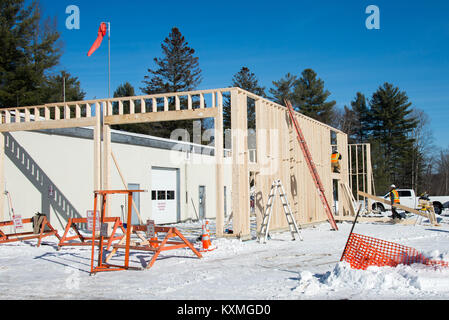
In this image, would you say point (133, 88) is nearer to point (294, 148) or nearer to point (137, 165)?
point (137, 165)

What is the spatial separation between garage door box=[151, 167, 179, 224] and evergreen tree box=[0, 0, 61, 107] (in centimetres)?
1252

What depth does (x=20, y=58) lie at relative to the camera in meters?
30.1

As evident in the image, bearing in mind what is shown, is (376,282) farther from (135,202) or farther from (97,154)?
(135,202)

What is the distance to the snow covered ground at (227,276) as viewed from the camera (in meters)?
6.64

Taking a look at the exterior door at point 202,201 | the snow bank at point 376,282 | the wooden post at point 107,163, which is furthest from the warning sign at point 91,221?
the exterior door at point 202,201

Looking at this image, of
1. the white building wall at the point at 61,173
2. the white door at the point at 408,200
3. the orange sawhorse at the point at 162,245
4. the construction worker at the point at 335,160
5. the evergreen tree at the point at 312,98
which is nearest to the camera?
the orange sawhorse at the point at 162,245

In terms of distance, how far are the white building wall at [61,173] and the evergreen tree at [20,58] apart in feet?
41.9

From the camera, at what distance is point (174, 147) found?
23062 mm

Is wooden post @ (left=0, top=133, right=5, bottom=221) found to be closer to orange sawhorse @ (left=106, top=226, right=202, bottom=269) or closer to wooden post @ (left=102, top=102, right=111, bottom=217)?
wooden post @ (left=102, top=102, right=111, bottom=217)

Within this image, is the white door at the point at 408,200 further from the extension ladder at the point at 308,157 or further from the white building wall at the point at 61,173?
the white building wall at the point at 61,173

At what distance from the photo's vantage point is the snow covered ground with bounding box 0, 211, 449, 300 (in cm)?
664

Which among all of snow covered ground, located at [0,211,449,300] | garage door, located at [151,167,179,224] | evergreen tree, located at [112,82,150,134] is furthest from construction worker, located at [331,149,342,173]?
evergreen tree, located at [112,82,150,134]
